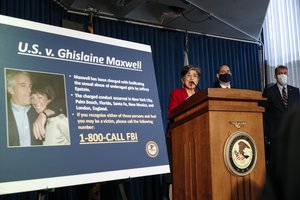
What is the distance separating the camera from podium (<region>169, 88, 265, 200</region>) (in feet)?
5.08

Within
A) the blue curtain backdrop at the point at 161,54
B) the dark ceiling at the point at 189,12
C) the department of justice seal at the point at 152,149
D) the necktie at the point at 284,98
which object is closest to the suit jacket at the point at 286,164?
the department of justice seal at the point at 152,149

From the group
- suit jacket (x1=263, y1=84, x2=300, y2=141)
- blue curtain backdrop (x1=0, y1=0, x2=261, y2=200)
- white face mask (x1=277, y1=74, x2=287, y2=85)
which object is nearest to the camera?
blue curtain backdrop (x1=0, y1=0, x2=261, y2=200)

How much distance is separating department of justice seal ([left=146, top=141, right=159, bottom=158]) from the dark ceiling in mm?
2131

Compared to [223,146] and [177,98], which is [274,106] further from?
[223,146]

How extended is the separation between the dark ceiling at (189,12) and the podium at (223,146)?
2424 mm

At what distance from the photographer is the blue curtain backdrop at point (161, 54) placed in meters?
3.29

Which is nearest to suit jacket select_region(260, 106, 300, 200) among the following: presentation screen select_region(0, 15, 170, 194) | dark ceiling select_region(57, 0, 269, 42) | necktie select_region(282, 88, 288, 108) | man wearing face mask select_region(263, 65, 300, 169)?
presentation screen select_region(0, 15, 170, 194)

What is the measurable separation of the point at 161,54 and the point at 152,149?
256 cm

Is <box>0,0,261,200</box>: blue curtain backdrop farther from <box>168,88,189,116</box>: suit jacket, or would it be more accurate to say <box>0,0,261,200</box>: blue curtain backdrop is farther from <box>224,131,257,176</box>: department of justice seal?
<box>224,131,257,176</box>: department of justice seal

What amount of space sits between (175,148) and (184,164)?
161mm

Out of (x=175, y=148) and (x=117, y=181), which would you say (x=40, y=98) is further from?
(x=175, y=148)

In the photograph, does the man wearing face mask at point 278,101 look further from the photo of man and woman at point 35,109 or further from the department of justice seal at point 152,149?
the photo of man and woman at point 35,109

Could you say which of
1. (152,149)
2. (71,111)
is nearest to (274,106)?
(152,149)

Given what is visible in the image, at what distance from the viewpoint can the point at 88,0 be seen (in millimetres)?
3775
